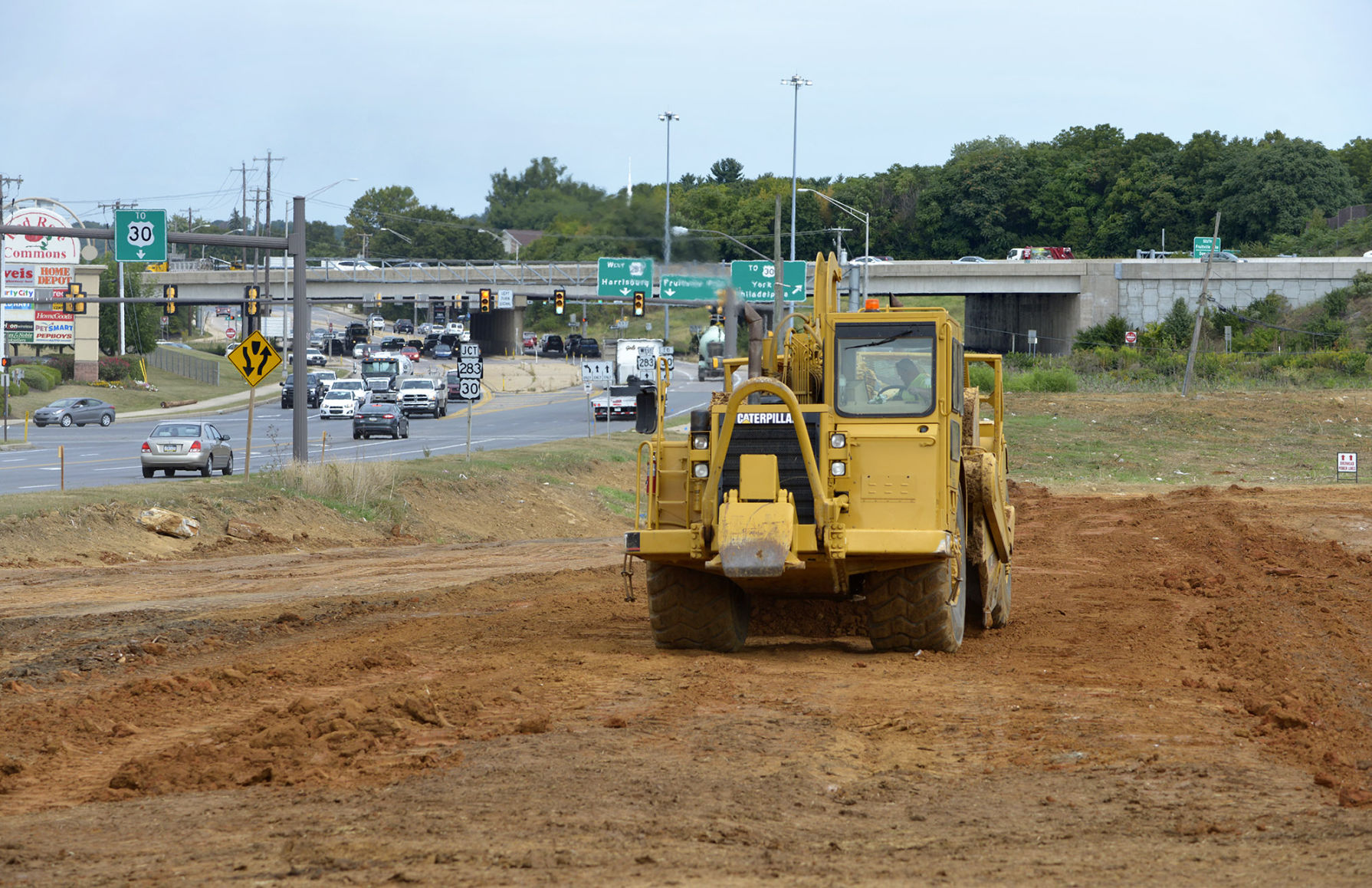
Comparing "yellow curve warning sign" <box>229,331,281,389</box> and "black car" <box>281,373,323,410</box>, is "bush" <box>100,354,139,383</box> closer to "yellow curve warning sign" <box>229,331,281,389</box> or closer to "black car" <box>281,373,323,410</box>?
"black car" <box>281,373,323,410</box>

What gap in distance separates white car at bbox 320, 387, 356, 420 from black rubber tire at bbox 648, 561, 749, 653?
56.6 m

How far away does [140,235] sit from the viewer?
36.4 metres

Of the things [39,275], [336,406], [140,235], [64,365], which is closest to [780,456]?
[140,235]

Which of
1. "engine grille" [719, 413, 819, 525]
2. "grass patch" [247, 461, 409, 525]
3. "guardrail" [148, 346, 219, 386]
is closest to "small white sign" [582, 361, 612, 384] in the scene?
"grass patch" [247, 461, 409, 525]

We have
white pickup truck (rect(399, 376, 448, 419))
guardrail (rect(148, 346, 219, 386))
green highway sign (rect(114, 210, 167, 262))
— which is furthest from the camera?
guardrail (rect(148, 346, 219, 386))

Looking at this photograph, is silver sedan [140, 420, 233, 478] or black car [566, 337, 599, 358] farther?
black car [566, 337, 599, 358]

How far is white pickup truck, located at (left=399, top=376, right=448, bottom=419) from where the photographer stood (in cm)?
7006

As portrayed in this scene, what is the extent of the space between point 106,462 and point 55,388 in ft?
151

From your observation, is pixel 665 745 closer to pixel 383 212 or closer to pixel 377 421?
pixel 377 421

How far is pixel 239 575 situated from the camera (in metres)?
Result: 20.8

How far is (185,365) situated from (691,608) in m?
98.3

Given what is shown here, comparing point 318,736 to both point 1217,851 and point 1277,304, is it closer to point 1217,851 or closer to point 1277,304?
point 1217,851

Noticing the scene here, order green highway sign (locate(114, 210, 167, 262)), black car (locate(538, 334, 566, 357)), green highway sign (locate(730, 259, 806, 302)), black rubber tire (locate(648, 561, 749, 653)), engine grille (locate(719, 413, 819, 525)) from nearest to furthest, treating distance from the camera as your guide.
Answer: engine grille (locate(719, 413, 819, 525)) → black rubber tire (locate(648, 561, 749, 653)) → green highway sign (locate(114, 210, 167, 262)) → green highway sign (locate(730, 259, 806, 302)) → black car (locate(538, 334, 566, 357))

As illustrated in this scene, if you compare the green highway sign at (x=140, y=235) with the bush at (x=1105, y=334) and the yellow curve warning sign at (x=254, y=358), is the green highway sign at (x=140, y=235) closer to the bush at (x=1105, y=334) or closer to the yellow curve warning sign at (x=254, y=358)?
the yellow curve warning sign at (x=254, y=358)
